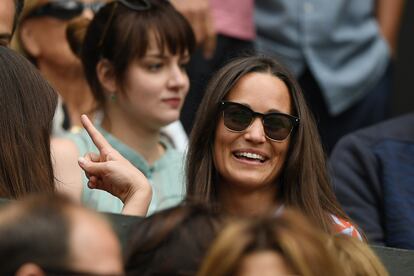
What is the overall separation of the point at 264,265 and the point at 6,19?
7.03ft

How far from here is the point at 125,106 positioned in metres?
5.06

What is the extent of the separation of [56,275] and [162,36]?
260 cm

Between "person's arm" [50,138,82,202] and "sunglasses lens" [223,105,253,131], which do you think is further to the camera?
"person's arm" [50,138,82,202]

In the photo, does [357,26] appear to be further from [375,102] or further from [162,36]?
[162,36]

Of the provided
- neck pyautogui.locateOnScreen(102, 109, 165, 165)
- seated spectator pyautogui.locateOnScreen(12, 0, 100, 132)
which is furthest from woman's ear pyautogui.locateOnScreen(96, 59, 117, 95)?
seated spectator pyautogui.locateOnScreen(12, 0, 100, 132)

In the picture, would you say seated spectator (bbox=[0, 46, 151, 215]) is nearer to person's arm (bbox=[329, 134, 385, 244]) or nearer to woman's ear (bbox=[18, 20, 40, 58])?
person's arm (bbox=[329, 134, 385, 244])

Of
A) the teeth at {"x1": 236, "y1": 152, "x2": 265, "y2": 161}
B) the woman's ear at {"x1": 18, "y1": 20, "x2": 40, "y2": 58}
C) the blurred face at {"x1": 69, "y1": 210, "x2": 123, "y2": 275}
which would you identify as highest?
the blurred face at {"x1": 69, "y1": 210, "x2": 123, "y2": 275}

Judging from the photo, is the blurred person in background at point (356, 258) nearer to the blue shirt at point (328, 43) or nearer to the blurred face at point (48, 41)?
the blue shirt at point (328, 43)

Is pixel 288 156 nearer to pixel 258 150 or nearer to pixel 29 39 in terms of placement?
pixel 258 150

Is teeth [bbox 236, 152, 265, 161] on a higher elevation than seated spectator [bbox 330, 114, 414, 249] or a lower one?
higher

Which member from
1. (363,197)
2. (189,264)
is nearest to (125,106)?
(363,197)

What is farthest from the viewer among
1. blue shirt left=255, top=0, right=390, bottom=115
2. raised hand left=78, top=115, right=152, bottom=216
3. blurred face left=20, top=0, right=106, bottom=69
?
blue shirt left=255, top=0, right=390, bottom=115

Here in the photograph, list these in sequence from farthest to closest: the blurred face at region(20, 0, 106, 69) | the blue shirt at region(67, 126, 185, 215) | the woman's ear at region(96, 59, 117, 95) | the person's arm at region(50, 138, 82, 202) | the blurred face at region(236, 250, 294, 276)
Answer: the blurred face at region(20, 0, 106, 69) → the woman's ear at region(96, 59, 117, 95) → the blue shirt at region(67, 126, 185, 215) → the person's arm at region(50, 138, 82, 202) → the blurred face at region(236, 250, 294, 276)

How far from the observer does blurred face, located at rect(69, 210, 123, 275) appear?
8.25 ft
